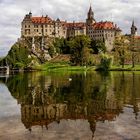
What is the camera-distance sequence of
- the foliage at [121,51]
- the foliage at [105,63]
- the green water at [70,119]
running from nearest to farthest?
the green water at [70,119], the foliage at [105,63], the foliage at [121,51]

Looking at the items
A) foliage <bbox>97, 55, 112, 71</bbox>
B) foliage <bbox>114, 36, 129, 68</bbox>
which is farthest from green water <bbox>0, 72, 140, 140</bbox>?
foliage <bbox>114, 36, 129, 68</bbox>

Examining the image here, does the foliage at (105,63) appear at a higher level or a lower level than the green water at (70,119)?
higher

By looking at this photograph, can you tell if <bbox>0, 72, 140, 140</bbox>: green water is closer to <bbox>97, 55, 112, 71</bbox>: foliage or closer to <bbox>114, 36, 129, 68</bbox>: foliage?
<bbox>97, 55, 112, 71</bbox>: foliage

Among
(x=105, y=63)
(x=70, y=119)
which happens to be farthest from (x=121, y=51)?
(x=70, y=119)

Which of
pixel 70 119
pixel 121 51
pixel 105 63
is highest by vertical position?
pixel 121 51

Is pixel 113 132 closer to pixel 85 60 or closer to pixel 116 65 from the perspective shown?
pixel 116 65

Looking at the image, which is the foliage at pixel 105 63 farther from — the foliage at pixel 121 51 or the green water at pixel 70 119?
the green water at pixel 70 119

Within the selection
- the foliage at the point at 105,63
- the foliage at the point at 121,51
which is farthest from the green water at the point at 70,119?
the foliage at the point at 121,51

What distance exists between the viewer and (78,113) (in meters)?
37.8

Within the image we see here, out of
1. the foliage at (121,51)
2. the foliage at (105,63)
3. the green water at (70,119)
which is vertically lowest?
the green water at (70,119)

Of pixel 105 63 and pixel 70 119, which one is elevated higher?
pixel 105 63

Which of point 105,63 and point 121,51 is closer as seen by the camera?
point 105,63

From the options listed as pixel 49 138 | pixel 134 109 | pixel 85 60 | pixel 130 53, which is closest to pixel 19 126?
pixel 49 138

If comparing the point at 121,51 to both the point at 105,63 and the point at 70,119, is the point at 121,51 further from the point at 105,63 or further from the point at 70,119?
the point at 70,119
